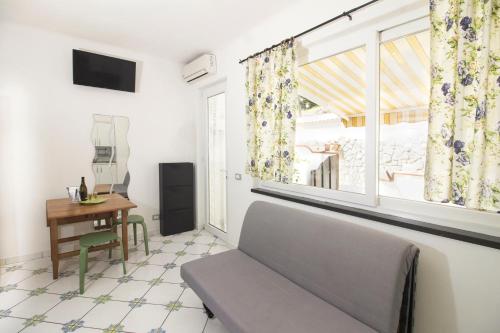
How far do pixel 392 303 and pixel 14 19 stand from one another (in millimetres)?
4093

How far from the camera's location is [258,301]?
151cm

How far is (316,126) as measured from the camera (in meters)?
2.35

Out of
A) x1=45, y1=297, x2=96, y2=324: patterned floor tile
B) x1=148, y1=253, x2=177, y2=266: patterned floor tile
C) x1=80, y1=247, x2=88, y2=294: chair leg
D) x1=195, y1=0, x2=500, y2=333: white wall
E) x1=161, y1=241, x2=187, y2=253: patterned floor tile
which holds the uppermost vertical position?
x1=195, y1=0, x2=500, y2=333: white wall

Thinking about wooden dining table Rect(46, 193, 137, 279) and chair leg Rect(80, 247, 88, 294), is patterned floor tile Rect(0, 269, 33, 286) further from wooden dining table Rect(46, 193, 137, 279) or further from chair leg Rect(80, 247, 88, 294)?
chair leg Rect(80, 247, 88, 294)

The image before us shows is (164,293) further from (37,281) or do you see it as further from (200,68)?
(200,68)

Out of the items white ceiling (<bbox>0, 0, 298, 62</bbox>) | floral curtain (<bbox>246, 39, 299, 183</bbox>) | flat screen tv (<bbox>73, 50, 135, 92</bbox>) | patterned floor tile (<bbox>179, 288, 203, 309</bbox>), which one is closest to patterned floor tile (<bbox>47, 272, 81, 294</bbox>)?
patterned floor tile (<bbox>179, 288, 203, 309</bbox>)

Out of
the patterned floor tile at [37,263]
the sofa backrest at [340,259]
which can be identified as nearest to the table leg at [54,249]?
the patterned floor tile at [37,263]

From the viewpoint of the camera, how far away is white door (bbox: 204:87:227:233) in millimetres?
3596

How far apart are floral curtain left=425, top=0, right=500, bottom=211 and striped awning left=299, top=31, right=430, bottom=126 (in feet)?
1.08

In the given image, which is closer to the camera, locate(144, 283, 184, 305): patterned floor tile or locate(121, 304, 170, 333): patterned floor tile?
locate(121, 304, 170, 333): patterned floor tile

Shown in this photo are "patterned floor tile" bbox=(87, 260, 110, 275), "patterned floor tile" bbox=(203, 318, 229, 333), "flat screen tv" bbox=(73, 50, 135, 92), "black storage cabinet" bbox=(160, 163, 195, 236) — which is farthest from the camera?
"black storage cabinet" bbox=(160, 163, 195, 236)

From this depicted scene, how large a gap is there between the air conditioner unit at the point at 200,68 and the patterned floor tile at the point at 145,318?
2.74 metres

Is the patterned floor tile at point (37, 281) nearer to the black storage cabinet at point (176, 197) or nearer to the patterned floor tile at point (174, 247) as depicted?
the patterned floor tile at point (174, 247)

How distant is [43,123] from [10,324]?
205 cm
